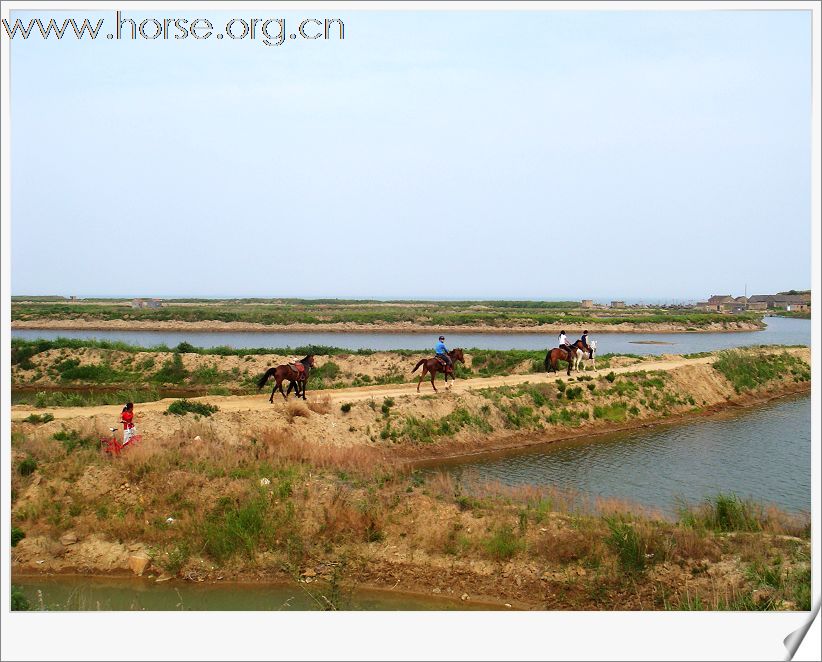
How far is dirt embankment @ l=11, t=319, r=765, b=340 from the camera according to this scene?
74.5 meters

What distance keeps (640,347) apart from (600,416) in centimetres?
3362

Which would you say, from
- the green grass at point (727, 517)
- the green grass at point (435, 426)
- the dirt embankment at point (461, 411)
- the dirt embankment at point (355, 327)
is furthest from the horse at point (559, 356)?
the dirt embankment at point (355, 327)

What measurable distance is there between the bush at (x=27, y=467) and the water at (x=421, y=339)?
39206 millimetres

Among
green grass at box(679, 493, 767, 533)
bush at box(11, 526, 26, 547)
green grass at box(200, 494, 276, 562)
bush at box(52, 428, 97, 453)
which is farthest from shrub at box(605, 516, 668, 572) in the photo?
bush at box(52, 428, 97, 453)

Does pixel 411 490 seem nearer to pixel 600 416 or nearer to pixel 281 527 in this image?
pixel 281 527

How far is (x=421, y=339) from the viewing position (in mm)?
65812

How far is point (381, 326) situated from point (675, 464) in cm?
6053

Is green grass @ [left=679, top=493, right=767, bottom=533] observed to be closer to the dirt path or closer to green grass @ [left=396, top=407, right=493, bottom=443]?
green grass @ [left=396, top=407, right=493, bottom=443]

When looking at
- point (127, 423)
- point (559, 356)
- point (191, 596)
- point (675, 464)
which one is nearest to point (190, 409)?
point (127, 423)

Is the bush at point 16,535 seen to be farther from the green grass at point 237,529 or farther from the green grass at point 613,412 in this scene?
the green grass at point 613,412

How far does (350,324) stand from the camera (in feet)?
260

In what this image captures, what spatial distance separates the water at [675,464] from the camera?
16656 mm

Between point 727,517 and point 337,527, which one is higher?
point 727,517

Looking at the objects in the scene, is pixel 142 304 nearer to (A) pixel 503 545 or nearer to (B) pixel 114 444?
(B) pixel 114 444
